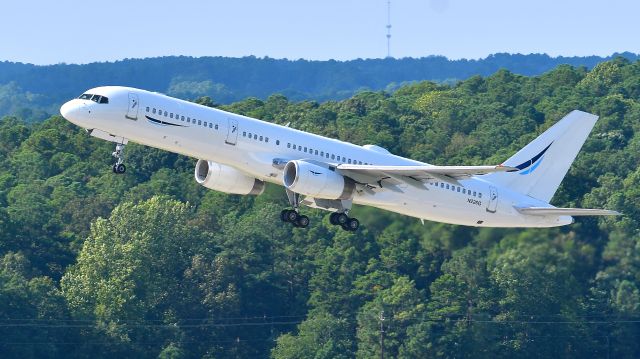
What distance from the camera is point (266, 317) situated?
393 feet

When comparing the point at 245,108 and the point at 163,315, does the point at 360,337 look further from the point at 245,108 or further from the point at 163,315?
the point at 245,108

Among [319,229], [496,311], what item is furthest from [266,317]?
[496,311]

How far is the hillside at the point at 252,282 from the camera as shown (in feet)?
345

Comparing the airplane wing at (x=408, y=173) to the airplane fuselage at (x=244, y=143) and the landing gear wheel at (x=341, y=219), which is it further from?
the landing gear wheel at (x=341, y=219)

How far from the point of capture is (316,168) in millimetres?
61781

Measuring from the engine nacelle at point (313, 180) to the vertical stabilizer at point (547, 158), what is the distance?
31.3 feet

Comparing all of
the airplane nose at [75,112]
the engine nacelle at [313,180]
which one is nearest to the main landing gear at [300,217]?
the engine nacelle at [313,180]

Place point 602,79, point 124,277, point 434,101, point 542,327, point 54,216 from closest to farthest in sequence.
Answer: point 542,327 < point 124,277 < point 54,216 < point 434,101 < point 602,79

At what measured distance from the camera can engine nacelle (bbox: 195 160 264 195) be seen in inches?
2566

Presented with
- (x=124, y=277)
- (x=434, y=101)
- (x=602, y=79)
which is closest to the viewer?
(x=124, y=277)

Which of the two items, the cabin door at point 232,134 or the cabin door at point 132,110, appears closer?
the cabin door at point 132,110

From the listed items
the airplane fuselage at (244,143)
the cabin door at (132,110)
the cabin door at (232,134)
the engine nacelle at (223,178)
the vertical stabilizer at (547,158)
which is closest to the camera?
the cabin door at (132,110)

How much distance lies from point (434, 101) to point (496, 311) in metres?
70.0

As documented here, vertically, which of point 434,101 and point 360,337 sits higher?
point 434,101
